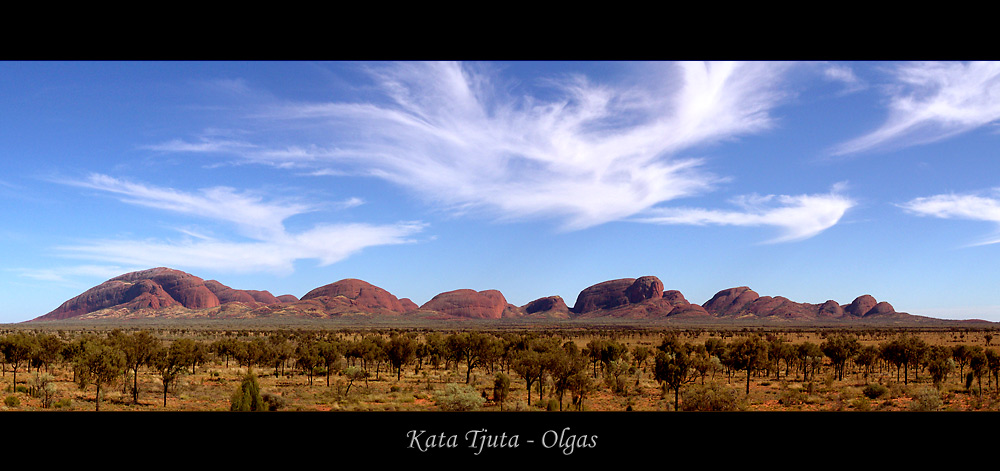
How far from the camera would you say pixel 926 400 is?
25641mm

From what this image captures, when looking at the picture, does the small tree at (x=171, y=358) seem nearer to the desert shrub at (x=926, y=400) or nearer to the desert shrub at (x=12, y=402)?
the desert shrub at (x=12, y=402)

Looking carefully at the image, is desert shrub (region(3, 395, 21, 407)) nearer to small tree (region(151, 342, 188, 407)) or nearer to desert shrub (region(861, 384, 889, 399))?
small tree (region(151, 342, 188, 407))

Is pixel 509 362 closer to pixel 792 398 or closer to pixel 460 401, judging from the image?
pixel 460 401

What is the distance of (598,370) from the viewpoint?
1720 inches

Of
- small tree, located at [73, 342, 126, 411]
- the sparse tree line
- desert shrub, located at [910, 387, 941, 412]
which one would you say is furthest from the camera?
the sparse tree line

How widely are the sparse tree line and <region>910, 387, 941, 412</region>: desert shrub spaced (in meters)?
4.13

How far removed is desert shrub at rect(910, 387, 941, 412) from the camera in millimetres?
24578

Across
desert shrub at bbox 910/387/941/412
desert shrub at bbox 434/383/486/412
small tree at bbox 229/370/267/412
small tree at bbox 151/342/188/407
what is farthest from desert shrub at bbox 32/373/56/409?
desert shrub at bbox 910/387/941/412

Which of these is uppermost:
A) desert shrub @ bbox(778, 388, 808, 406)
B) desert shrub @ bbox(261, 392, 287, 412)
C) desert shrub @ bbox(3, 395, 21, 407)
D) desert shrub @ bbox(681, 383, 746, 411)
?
desert shrub @ bbox(681, 383, 746, 411)

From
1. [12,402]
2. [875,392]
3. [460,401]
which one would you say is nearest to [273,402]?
[460,401]

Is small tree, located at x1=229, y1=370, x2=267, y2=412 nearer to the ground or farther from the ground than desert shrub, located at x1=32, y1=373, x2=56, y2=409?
farther from the ground
